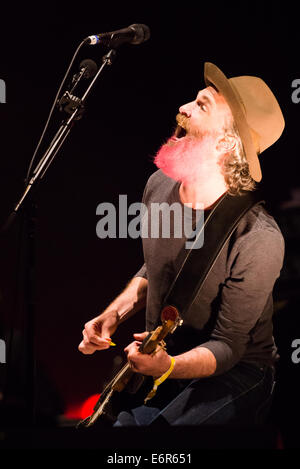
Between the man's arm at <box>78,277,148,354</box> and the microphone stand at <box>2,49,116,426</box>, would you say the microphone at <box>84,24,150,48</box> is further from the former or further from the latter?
the man's arm at <box>78,277,148,354</box>

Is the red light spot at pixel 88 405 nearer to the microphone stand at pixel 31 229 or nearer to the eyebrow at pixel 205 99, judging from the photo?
the microphone stand at pixel 31 229

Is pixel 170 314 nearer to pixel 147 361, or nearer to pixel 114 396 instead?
pixel 147 361

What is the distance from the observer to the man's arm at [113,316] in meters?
2.75

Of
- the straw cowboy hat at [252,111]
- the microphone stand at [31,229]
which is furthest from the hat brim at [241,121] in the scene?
the microphone stand at [31,229]

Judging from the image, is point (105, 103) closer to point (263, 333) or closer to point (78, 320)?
point (78, 320)

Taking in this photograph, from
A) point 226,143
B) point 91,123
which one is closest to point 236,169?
point 226,143

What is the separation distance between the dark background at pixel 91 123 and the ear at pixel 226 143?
1.18ft

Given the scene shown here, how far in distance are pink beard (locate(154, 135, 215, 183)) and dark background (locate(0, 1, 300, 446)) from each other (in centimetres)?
16

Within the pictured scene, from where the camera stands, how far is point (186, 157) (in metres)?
2.73

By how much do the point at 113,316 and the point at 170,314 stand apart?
505mm

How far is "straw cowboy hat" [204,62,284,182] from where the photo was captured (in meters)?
2.51
